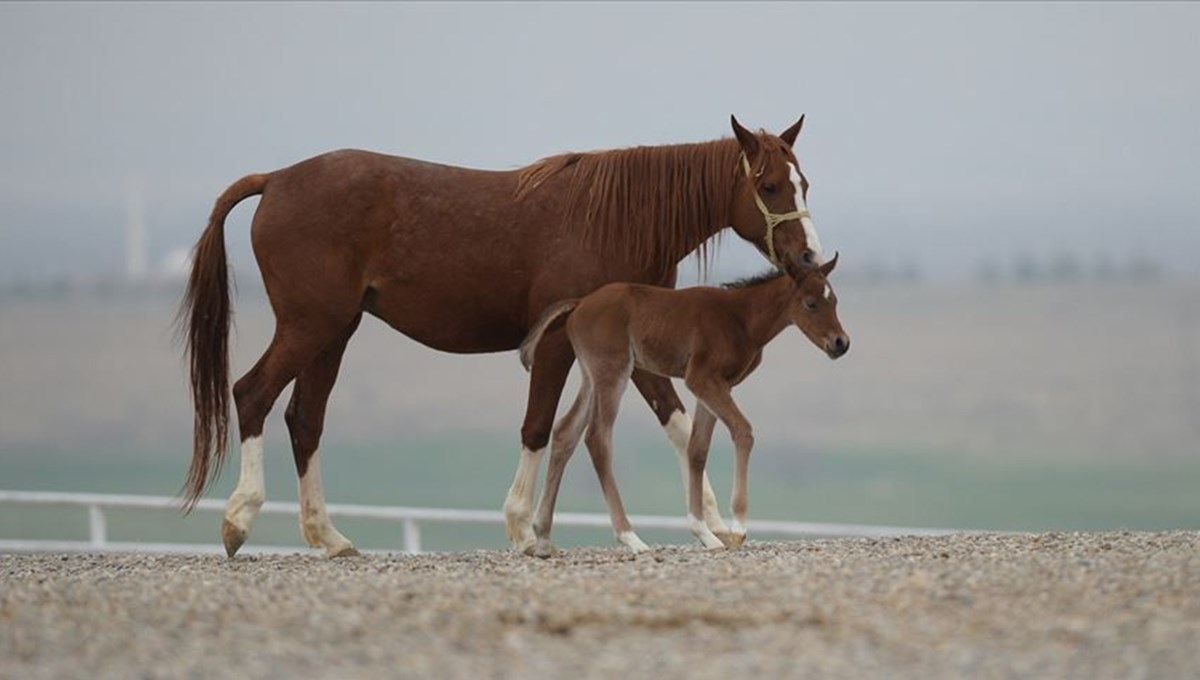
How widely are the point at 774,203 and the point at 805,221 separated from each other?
187mm

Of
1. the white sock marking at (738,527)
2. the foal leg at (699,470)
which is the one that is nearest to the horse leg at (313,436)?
the foal leg at (699,470)

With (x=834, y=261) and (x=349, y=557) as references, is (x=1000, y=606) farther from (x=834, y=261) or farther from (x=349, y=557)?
(x=349, y=557)

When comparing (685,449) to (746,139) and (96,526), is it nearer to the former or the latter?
(746,139)

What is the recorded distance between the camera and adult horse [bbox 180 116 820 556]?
983cm

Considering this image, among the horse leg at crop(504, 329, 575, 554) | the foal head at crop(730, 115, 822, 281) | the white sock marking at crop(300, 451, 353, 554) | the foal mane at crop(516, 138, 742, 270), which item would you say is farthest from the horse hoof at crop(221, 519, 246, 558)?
the foal head at crop(730, 115, 822, 281)

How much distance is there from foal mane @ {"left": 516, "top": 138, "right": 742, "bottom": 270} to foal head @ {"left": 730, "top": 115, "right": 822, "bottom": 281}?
0.14 metres

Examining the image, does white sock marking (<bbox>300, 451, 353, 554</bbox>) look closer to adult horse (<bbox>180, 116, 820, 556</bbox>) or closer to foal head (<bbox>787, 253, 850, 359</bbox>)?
adult horse (<bbox>180, 116, 820, 556</bbox>)

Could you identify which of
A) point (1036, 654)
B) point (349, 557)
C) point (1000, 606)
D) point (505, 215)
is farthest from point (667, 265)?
point (1036, 654)

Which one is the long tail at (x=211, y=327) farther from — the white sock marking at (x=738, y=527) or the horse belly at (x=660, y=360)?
the white sock marking at (x=738, y=527)

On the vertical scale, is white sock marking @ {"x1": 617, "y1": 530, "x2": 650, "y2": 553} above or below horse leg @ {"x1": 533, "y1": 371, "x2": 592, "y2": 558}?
below

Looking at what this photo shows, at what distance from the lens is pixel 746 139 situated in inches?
386

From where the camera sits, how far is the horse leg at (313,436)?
10.5 metres

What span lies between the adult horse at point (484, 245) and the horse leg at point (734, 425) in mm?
584

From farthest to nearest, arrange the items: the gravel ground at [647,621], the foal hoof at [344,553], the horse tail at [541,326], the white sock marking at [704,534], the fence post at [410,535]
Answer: the fence post at [410,535] → the foal hoof at [344,553] → the horse tail at [541,326] → the white sock marking at [704,534] → the gravel ground at [647,621]
